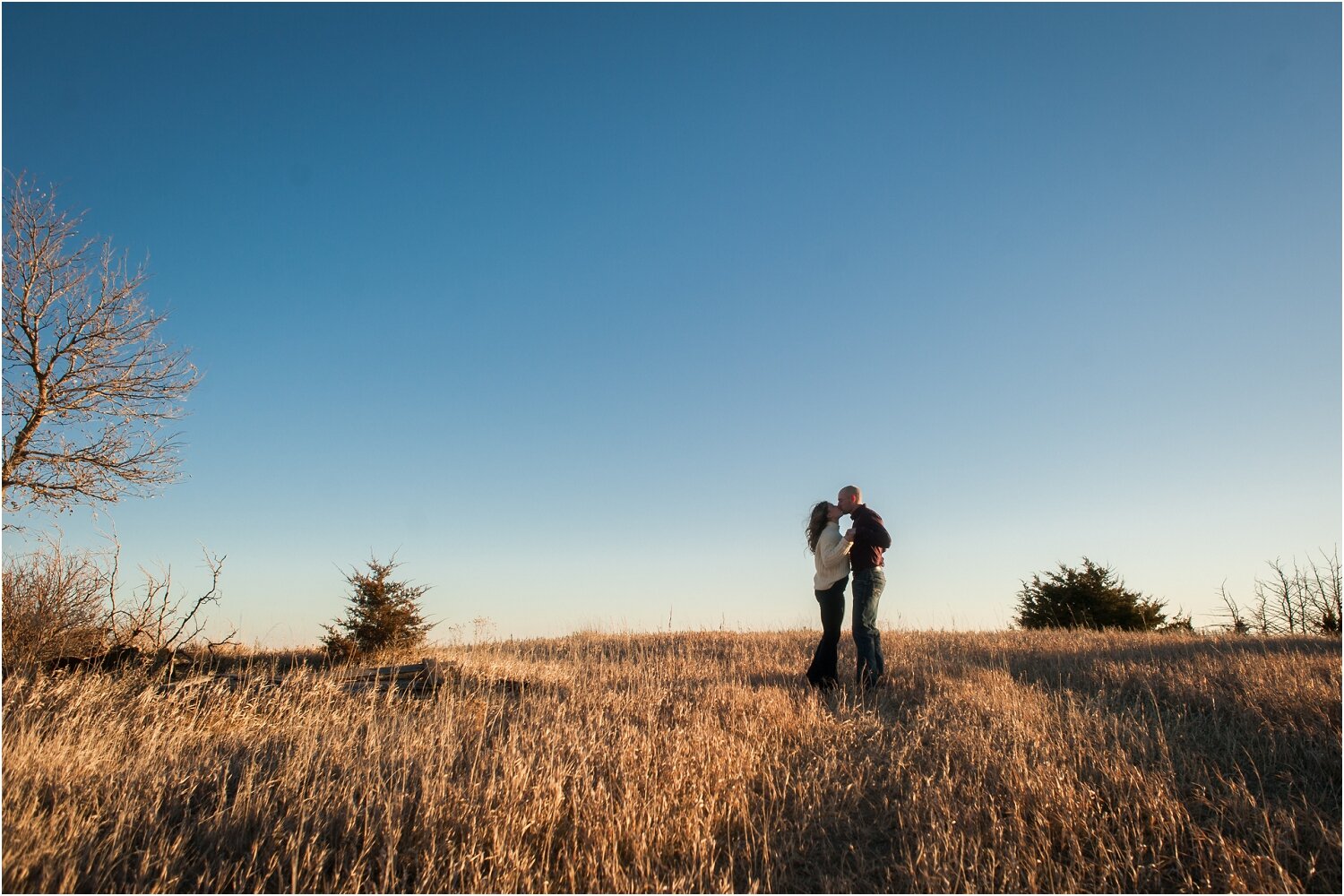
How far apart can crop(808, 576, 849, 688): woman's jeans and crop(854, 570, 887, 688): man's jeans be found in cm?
22

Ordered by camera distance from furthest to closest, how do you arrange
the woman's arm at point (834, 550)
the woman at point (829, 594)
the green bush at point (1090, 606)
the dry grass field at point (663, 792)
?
the green bush at point (1090, 606)
the woman at point (829, 594)
the woman's arm at point (834, 550)
the dry grass field at point (663, 792)

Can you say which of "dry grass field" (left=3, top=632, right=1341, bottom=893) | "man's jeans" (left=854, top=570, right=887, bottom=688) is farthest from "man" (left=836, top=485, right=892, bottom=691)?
"dry grass field" (left=3, top=632, right=1341, bottom=893)

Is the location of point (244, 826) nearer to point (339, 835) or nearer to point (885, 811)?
point (339, 835)

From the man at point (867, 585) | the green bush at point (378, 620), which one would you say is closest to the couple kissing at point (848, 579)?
the man at point (867, 585)

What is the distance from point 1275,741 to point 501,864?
6435 mm

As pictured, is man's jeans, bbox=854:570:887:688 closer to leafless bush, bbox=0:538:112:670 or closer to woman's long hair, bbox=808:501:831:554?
woman's long hair, bbox=808:501:831:554

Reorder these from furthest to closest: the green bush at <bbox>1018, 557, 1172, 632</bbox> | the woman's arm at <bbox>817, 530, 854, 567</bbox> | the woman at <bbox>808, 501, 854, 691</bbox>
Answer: the green bush at <bbox>1018, 557, 1172, 632</bbox>, the woman at <bbox>808, 501, 854, 691</bbox>, the woman's arm at <bbox>817, 530, 854, 567</bbox>

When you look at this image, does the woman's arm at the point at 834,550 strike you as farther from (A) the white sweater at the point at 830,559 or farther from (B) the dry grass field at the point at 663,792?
(B) the dry grass field at the point at 663,792

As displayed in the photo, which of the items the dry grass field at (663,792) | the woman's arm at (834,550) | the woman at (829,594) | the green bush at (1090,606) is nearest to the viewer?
the dry grass field at (663,792)

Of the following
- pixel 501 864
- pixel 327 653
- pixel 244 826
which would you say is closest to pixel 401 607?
pixel 327 653

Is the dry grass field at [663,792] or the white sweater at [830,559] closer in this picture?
the dry grass field at [663,792]

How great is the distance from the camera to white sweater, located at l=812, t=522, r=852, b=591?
852 cm

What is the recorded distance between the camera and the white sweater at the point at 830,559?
852cm

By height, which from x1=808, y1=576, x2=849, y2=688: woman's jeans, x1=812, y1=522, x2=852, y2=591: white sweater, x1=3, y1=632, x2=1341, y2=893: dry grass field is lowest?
x1=3, y1=632, x2=1341, y2=893: dry grass field
